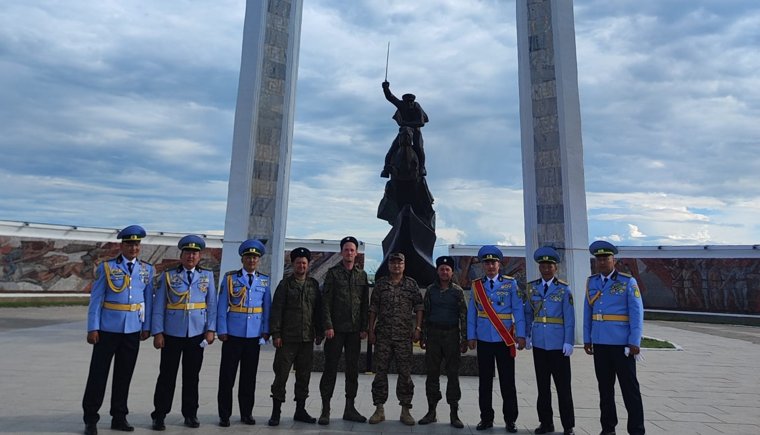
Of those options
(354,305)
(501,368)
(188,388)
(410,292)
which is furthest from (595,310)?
(188,388)

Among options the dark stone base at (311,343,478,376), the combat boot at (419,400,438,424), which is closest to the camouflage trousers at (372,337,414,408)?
the combat boot at (419,400,438,424)

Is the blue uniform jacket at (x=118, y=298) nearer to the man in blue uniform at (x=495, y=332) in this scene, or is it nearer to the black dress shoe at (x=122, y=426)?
the black dress shoe at (x=122, y=426)

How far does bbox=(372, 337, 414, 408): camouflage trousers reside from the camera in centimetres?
402

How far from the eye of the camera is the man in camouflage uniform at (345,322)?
4051mm

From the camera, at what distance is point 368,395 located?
17.3 feet

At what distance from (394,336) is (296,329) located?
0.79 metres

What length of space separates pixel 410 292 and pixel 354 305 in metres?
0.48

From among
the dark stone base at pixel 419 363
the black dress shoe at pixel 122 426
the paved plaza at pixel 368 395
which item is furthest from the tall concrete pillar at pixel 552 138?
the black dress shoe at pixel 122 426

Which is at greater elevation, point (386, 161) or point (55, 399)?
point (386, 161)

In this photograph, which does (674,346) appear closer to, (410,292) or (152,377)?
(410,292)

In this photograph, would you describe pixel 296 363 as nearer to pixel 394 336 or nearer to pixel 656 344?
pixel 394 336

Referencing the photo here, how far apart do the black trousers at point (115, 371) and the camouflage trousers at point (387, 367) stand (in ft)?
5.97

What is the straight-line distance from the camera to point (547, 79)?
12344 millimetres

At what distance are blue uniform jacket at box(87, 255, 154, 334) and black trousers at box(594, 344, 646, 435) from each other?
3.46m
